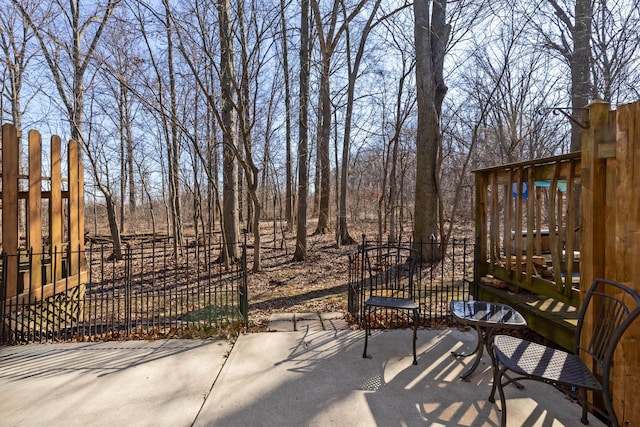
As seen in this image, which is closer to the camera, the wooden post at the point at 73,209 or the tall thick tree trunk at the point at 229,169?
the wooden post at the point at 73,209

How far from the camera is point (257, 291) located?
22.3 feet

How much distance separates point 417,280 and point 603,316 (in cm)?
480

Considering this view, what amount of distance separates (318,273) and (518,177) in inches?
203

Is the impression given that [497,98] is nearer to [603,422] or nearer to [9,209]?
[603,422]

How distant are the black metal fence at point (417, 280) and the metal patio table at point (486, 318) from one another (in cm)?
53

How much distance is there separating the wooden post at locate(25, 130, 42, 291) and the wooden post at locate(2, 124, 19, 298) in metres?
0.16

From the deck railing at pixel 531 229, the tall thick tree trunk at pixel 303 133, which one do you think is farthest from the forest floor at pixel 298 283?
the deck railing at pixel 531 229

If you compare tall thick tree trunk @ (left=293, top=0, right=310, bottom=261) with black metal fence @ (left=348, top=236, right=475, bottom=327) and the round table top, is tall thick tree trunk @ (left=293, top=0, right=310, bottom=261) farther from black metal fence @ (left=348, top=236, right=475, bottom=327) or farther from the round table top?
the round table top

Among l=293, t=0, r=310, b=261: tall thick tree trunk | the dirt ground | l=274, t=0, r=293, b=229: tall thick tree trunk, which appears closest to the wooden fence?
the dirt ground

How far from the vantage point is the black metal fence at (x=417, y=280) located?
4098mm

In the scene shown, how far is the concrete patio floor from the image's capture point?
7.74 ft

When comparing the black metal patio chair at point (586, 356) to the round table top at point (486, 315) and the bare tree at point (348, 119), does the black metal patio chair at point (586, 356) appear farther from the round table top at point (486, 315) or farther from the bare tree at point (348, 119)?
the bare tree at point (348, 119)

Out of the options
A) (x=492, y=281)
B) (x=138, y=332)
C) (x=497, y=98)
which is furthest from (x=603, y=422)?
(x=497, y=98)

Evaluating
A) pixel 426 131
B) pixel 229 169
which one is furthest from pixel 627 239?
pixel 229 169
